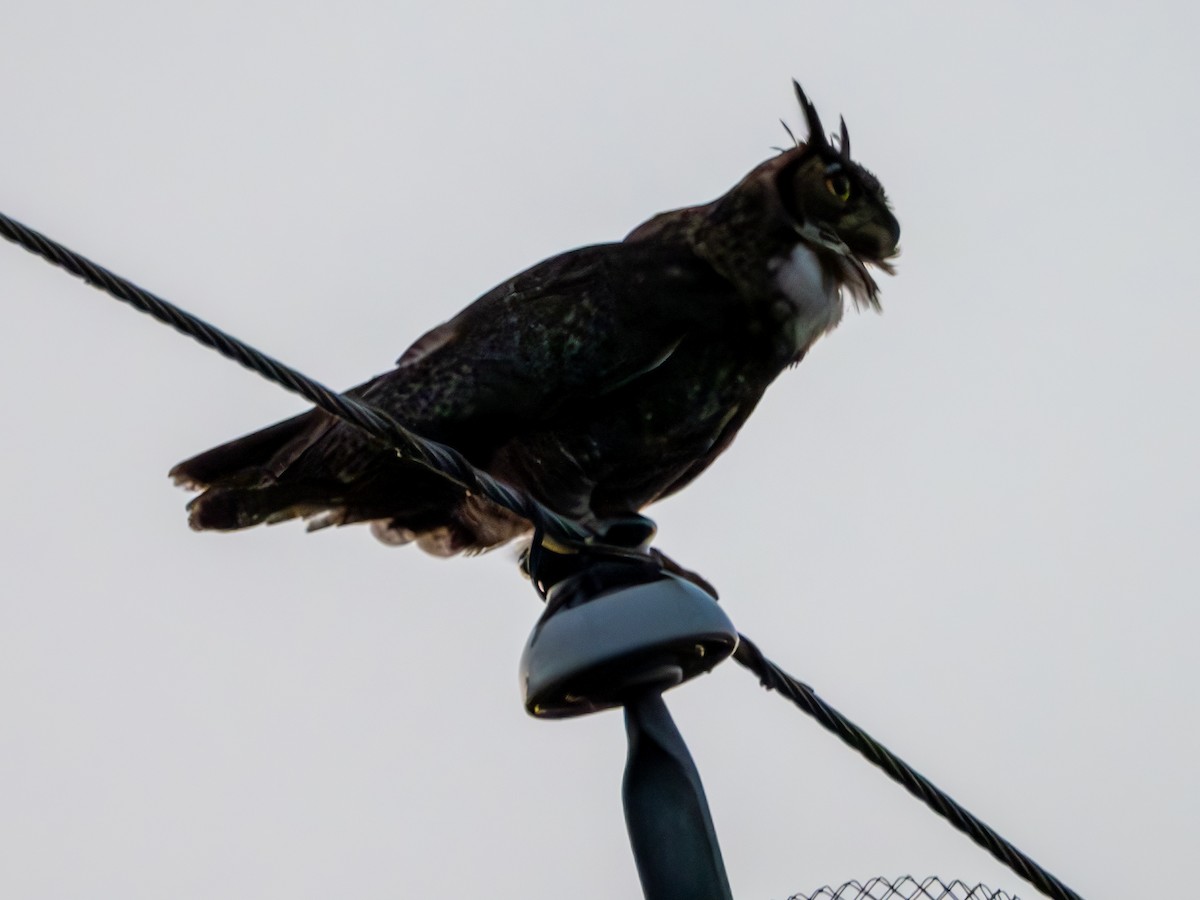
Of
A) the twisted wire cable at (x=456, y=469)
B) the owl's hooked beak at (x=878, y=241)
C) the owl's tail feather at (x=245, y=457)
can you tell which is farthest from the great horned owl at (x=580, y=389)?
the twisted wire cable at (x=456, y=469)

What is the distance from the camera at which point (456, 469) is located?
102 inches

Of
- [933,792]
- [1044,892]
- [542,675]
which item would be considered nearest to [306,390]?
[542,675]

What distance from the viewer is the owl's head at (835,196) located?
171 inches

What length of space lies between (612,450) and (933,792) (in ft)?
5.61

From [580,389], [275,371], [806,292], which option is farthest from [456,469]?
[806,292]

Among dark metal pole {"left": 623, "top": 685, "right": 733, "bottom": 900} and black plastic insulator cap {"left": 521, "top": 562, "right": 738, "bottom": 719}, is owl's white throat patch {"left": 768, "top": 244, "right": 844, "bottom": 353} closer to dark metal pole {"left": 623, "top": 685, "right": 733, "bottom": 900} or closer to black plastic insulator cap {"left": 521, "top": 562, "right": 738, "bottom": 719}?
black plastic insulator cap {"left": 521, "top": 562, "right": 738, "bottom": 719}

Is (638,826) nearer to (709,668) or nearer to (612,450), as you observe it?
(709,668)

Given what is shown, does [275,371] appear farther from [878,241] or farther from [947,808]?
[878,241]

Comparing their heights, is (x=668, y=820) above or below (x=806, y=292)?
below

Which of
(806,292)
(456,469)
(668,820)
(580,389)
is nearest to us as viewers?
(668,820)

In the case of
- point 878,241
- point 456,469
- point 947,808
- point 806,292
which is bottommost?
point 947,808

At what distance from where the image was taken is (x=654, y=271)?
13.6ft

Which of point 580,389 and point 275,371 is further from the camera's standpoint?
point 580,389

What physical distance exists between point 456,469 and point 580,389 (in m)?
1.44
